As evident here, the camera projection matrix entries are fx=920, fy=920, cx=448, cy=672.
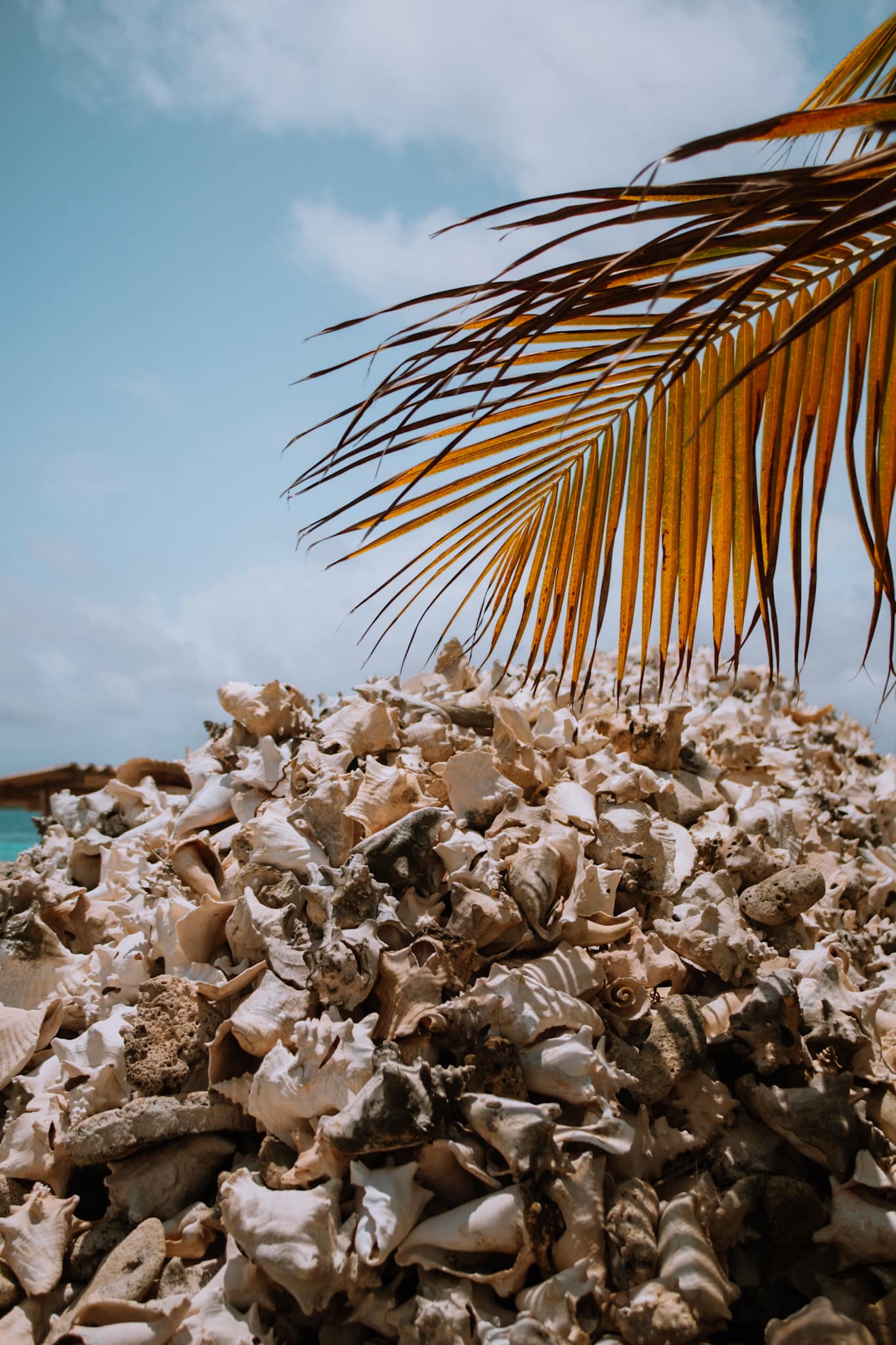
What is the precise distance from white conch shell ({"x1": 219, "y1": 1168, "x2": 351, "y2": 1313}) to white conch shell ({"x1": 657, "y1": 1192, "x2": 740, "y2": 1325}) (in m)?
0.58

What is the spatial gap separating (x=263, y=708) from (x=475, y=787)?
1.07 m

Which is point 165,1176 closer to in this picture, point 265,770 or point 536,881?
point 536,881

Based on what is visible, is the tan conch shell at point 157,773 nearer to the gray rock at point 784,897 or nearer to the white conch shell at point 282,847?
the white conch shell at point 282,847

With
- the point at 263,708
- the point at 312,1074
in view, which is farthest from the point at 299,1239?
the point at 263,708

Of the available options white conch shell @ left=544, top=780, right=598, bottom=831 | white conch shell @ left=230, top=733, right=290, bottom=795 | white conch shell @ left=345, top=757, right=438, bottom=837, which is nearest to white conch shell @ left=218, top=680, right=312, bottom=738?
white conch shell @ left=230, top=733, right=290, bottom=795

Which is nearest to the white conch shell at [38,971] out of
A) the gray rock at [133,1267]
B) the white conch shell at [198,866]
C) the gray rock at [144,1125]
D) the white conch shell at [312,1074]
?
the white conch shell at [198,866]

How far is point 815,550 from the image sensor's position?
5.95 feet

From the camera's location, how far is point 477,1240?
1.68 m

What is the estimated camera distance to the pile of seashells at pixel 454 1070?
169 centimetres

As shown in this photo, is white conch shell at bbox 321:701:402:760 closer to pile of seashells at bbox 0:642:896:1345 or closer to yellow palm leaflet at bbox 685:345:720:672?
pile of seashells at bbox 0:642:896:1345

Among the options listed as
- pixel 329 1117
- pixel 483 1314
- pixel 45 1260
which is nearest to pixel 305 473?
pixel 329 1117

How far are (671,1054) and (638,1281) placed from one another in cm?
44

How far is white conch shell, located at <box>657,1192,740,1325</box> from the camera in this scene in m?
1.62

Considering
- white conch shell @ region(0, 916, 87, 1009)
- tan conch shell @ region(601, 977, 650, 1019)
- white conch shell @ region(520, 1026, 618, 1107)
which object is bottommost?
white conch shell @ region(0, 916, 87, 1009)
